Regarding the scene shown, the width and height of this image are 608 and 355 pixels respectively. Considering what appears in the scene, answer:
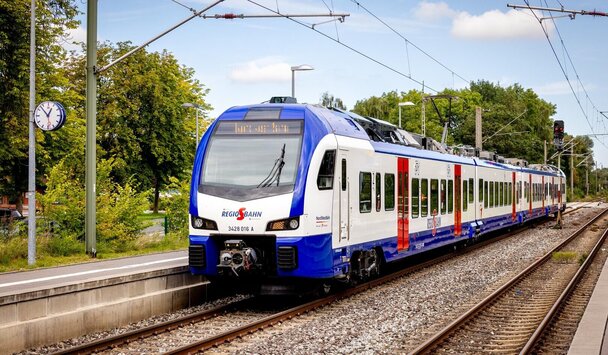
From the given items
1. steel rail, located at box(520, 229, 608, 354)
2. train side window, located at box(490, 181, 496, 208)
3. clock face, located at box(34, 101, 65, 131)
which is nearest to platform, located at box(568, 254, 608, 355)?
steel rail, located at box(520, 229, 608, 354)

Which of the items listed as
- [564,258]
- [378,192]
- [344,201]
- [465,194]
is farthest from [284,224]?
[465,194]

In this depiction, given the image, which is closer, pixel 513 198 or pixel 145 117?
pixel 513 198

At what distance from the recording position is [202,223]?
12.9 m

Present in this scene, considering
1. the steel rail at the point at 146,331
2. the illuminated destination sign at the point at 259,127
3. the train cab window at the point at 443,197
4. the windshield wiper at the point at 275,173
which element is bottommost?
the steel rail at the point at 146,331

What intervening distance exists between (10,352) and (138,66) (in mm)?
45812

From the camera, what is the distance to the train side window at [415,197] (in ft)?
59.9

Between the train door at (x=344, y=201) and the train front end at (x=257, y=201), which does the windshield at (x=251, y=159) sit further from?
the train door at (x=344, y=201)

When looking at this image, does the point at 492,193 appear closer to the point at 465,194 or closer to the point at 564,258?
the point at 465,194

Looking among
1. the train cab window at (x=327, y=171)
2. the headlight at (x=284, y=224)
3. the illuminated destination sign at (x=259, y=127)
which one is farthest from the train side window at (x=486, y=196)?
the headlight at (x=284, y=224)

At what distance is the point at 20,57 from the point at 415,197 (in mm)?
18609

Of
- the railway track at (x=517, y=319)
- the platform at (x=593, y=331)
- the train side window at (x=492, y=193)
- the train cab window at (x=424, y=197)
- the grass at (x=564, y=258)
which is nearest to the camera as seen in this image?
the platform at (x=593, y=331)

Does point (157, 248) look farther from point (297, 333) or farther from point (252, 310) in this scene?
point (297, 333)

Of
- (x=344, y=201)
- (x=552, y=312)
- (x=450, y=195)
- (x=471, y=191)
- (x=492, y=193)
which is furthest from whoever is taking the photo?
(x=492, y=193)

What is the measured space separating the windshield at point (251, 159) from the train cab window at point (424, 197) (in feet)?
22.0
